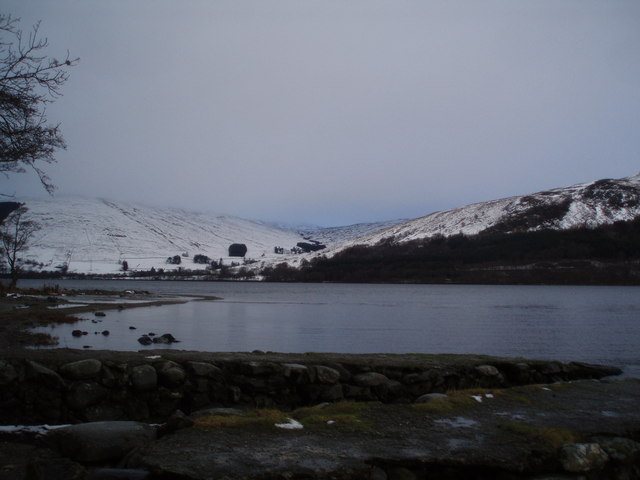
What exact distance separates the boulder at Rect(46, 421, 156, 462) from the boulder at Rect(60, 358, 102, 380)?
3318mm

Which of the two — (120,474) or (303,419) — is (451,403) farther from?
(120,474)

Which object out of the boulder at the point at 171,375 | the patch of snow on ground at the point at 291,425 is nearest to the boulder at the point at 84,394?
the boulder at the point at 171,375

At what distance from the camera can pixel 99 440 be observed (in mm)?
8852

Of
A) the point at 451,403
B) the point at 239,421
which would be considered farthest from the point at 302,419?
the point at 451,403

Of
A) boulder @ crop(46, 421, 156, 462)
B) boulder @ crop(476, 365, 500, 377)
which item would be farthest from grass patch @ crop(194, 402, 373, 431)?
boulder @ crop(476, 365, 500, 377)

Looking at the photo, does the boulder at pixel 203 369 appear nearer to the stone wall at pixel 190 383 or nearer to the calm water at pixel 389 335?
the stone wall at pixel 190 383

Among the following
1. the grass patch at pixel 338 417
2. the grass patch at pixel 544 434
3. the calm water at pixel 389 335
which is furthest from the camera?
the calm water at pixel 389 335

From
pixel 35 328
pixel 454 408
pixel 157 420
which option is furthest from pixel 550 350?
pixel 35 328

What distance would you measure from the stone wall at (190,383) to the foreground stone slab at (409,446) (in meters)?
3.71

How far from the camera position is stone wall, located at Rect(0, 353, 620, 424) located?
12.2 meters

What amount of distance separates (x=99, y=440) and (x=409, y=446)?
5286mm

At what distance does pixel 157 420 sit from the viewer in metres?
12.9

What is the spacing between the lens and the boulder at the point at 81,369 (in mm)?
12612

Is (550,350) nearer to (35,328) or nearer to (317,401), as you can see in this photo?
(317,401)
